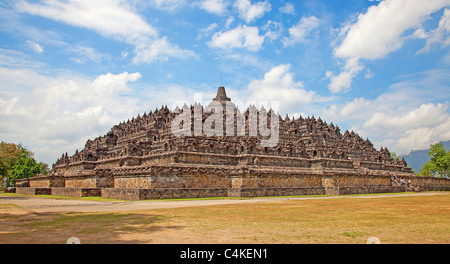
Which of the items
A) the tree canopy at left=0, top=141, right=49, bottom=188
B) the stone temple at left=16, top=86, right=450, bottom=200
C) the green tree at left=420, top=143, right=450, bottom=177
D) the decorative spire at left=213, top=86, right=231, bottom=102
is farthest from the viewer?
the green tree at left=420, top=143, right=450, bottom=177

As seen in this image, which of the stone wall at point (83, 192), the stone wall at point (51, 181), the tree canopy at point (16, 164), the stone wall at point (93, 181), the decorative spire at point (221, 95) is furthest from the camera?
the decorative spire at point (221, 95)

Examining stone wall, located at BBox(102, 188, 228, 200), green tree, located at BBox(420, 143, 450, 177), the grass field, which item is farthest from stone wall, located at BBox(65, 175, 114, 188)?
green tree, located at BBox(420, 143, 450, 177)

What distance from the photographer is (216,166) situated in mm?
38656

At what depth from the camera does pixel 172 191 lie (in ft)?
89.6

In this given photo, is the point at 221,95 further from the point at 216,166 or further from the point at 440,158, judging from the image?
the point at 440,158

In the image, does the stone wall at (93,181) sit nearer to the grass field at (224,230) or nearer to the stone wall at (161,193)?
the stone wall at (161,193)

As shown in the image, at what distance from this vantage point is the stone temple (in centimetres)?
3008

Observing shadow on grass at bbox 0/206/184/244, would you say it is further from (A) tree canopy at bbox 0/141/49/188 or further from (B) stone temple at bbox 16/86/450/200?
(A) tree canopy at bbox 0/141/49/188

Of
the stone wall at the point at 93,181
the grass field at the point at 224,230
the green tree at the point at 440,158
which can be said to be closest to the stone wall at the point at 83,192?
the stone wall at the point at 93,181

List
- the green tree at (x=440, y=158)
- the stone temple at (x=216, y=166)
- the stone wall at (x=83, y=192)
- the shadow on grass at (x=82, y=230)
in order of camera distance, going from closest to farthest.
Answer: the shadow on grass at (x=82, y=230) → the stone temple at (x=216, y=166) → the stone wall at (x=83, y=192) → the green tree at (x=440, y=158)

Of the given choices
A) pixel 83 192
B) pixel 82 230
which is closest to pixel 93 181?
pixel 83 192

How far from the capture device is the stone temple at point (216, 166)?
30.1 m
